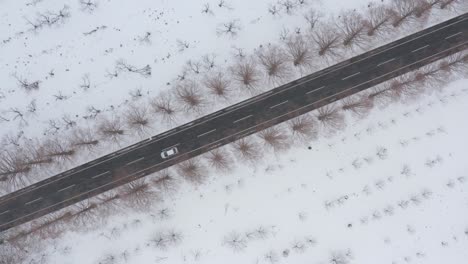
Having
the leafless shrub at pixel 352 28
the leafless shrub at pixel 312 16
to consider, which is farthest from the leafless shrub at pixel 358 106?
the leafless shrub at pixel 312 16

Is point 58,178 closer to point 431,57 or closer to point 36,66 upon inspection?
point 36,66

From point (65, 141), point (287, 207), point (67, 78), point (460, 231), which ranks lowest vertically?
point (460, 231)

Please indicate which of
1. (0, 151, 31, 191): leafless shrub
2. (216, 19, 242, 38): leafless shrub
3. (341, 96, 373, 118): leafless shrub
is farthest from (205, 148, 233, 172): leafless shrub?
(0, 151, 31, 191): leafless shrub

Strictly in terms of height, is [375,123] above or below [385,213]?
above

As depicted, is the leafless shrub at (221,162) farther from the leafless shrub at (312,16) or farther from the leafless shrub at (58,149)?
the leafless shrub at (312,16)

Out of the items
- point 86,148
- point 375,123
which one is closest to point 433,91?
point 375,123
